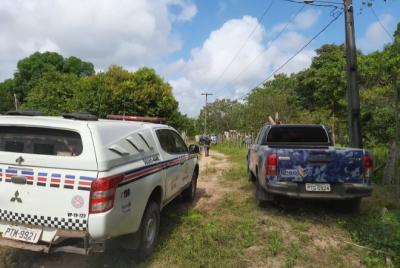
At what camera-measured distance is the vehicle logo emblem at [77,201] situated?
11.8 feet

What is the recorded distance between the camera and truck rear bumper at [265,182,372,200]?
19.8 ft

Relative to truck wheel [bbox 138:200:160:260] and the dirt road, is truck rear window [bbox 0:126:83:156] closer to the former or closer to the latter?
truck wheel [bbox 138:200:160:260]

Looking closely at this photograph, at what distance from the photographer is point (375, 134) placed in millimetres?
12406

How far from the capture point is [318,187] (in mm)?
6094

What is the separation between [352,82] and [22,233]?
351 inches

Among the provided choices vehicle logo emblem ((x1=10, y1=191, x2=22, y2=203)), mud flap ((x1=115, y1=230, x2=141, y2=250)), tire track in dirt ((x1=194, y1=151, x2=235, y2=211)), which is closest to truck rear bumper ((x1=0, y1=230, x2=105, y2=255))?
vehicle logo emblem ((x1=10, y1=191, x2=22, y2=203))

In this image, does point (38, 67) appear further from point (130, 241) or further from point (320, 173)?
point (130, 241)

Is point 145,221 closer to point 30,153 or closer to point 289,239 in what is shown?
point 30,153

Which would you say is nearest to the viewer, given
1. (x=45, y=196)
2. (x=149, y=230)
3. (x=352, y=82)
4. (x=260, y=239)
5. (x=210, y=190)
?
(x=45, y=196)

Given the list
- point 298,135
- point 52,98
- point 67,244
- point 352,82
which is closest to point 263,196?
point 298,135

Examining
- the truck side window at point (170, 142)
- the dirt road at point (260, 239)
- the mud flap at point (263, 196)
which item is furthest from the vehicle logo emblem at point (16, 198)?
the mud flap at point (263, 196)

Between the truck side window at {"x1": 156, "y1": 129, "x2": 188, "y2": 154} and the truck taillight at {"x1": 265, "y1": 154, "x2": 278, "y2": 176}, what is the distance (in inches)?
65.6

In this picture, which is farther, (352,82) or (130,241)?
(352,82)

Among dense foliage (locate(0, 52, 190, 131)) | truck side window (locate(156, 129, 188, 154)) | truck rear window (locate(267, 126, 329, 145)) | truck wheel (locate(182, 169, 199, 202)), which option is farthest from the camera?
dense foliage (locate(0, 52, 190, 131))
